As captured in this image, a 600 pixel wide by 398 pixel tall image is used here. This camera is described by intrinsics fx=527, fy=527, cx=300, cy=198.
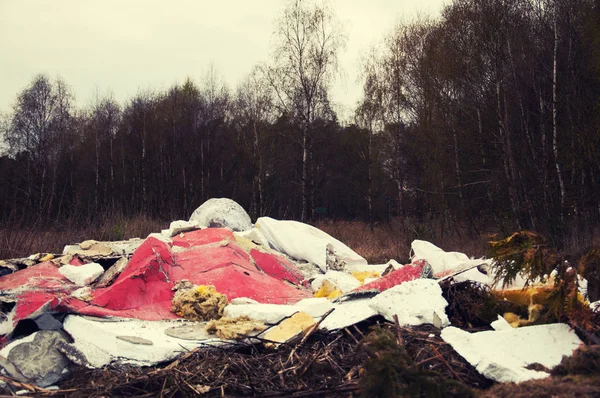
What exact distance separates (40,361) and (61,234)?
736 centimetres

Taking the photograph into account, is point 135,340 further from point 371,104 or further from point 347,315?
point 371,104

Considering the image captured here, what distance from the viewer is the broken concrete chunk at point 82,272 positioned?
21.3 ft

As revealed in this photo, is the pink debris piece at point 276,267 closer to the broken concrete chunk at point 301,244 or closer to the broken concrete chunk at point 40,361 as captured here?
the broken concrete chunk at point 301,244

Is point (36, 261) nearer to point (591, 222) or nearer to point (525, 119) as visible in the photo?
point (591, 222)

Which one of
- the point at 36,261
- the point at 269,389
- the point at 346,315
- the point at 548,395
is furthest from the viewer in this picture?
the point at 36,261

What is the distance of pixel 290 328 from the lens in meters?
3.99

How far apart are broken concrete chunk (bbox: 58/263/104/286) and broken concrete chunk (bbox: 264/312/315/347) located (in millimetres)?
3426

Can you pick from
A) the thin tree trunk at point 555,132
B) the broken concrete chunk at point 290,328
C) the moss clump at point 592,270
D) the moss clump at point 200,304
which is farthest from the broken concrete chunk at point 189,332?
the thin tree trunk at point 555,132

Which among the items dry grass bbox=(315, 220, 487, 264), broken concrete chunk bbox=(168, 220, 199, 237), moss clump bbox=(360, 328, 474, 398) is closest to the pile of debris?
moss clump bbox=(360, 328, 474, 398)

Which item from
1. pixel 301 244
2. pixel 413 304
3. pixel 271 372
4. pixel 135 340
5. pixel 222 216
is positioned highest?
pixel 222 216

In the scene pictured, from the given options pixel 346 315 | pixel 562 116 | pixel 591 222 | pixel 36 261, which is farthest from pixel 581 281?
pixel 562 116

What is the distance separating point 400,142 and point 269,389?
1858cm

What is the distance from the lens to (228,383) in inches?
127

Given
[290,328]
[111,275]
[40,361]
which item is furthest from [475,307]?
[111,275]
